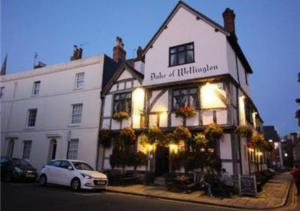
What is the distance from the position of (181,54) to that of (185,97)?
2.80 meters

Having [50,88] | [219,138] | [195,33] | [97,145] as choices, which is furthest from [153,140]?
[50,88]

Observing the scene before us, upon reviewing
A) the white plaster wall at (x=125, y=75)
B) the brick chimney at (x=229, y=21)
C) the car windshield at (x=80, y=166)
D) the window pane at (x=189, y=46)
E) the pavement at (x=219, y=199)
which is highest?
the brick chimney at (x=229, y=21)

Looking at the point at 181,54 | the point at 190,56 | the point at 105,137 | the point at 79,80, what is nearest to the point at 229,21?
the point at 190,56

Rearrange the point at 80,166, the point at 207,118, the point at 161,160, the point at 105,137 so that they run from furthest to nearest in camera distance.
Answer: the point at 105,137
the point at 161,160
the point at 207,118
the point at 80,166

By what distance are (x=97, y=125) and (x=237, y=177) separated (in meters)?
10.0

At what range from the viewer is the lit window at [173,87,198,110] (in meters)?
13.9

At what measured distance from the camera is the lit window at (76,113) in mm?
18250

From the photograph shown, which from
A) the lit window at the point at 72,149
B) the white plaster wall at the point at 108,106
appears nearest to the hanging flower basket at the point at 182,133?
the white plaster wall at the point at 108,106

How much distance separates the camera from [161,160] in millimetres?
14828

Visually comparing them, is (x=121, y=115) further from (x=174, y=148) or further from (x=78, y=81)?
(x=78, y=81)

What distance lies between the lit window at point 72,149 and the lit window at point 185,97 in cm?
836

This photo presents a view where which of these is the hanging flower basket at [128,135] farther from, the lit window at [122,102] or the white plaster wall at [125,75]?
the white plaster wall at [125,75]

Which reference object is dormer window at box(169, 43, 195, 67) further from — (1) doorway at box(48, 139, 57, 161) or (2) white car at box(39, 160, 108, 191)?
(1) doorway at box(48, 139, 57, 161)

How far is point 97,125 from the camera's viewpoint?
17016 millimetres
